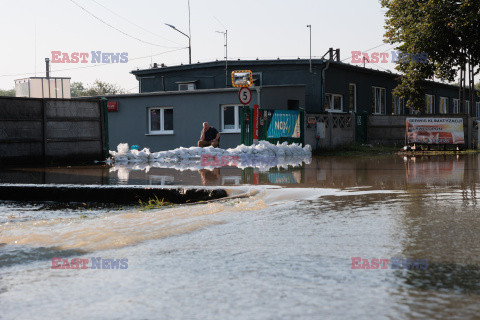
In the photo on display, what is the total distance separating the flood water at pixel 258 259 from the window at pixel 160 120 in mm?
21206

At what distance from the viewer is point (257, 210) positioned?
296 inches

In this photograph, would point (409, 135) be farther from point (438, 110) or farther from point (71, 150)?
point (438, 110)

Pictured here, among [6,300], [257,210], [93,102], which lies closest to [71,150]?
[93,102]

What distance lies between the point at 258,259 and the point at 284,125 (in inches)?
752

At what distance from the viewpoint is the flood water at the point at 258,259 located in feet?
11.3

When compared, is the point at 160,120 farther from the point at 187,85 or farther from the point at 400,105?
the point at 400,105

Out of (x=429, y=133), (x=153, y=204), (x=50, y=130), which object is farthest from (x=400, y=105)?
(x=153, y=204)

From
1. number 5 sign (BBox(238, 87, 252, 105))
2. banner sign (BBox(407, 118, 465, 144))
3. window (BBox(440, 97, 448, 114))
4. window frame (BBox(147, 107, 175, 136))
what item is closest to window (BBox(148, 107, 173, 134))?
window frame (BBox(147, 107, 175, 136))

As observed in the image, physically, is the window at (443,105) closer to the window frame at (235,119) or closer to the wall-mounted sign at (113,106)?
the window frame at (235,119)

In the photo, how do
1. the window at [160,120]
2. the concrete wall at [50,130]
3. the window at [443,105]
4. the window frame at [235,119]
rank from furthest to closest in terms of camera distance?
the window at [443,105] < the window at [160,120] < the window frame at [235,119] < the concrete wall at [50,130]

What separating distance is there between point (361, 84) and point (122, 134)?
14.1 m

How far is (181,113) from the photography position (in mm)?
29000

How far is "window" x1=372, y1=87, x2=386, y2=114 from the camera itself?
36688mm

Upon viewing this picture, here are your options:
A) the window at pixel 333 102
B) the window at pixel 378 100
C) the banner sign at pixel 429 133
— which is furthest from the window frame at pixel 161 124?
the window at pixel 378 100
